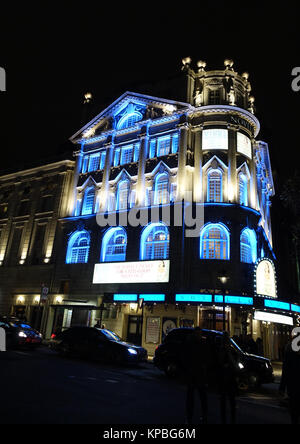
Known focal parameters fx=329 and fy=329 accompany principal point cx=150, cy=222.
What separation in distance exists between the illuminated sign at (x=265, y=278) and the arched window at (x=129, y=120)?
17935mm

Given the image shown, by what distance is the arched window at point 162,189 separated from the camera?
27.5 metres

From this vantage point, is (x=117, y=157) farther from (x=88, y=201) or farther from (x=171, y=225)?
(x=171, y=225)

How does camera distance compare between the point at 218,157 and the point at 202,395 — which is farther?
the point at 218,157

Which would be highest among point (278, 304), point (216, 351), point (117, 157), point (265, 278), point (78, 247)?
point (117, 157)

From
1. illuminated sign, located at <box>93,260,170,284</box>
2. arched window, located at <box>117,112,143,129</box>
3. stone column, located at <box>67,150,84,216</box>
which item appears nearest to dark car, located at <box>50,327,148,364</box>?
illuminated sign, located at <box>93,260,170,284</box>

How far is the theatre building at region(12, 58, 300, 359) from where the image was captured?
23.7 meters

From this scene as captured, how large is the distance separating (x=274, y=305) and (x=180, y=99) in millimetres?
19480

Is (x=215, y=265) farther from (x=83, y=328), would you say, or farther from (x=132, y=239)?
(x=83, y=328)

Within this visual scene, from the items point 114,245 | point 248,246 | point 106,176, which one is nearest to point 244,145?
point 248,246

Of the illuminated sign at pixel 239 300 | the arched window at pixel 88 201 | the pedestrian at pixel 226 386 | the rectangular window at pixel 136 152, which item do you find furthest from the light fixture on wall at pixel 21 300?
the pedestrian at pixel 226 386

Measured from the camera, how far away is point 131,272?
2597 centimetres

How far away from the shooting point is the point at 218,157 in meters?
26.8

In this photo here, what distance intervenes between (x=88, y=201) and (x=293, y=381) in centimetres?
2782

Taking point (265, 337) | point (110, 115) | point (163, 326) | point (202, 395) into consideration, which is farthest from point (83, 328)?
point (110, 115)
